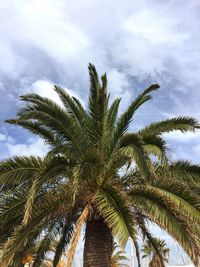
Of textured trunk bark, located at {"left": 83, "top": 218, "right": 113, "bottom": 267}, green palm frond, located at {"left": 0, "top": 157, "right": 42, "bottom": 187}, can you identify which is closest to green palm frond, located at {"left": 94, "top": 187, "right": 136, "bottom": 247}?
textured trunk bark, located at {"left": 83, "top": 218, "right": 113, "bottom": 267}

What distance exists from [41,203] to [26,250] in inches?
80.2

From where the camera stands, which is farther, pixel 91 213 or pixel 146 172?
pixel 91 213

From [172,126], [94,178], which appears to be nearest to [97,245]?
[94,178]

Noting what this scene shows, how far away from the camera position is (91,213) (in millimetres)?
12570

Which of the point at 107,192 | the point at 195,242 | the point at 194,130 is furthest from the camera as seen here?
the point at 194,130

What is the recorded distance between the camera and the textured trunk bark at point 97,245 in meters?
12.6

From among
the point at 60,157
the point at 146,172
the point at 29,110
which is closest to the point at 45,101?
the point at 29,110

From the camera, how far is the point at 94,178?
1269 centimetres

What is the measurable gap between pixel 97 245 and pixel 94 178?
77.2 inches

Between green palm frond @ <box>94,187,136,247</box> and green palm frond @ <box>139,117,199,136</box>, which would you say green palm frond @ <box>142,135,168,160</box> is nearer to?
green palm frond @ <box>139,117,199,136</box>

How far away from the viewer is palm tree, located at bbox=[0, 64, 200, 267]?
38.1ft

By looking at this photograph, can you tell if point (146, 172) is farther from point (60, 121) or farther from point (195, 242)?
point (60, 121)

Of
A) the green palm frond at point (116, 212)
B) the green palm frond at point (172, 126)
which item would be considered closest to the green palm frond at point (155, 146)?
the green palm frond at point (172, 126)

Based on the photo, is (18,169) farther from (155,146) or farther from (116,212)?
(155,146)
